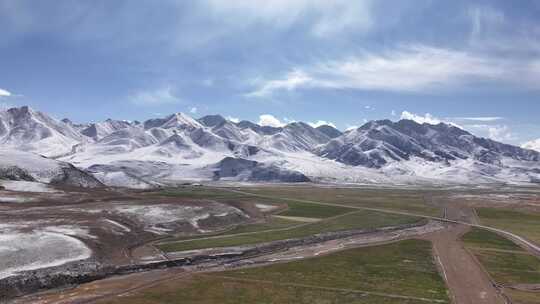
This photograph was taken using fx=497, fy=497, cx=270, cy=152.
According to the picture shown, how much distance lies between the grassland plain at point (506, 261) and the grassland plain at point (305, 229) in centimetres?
2449

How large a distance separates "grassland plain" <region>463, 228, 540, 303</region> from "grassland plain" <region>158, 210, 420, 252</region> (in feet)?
80.4

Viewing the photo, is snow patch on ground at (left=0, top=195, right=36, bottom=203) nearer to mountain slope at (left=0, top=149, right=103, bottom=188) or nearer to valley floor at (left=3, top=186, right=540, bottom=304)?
mountain slope at (left=0, top=149, right=103, bottom=188)

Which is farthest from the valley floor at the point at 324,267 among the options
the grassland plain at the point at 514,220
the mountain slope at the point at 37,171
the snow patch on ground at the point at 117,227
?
the mountain slope at the point at 37,171

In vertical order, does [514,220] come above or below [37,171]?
below

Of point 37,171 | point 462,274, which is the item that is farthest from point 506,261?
point 37,171

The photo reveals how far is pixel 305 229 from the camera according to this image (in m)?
119

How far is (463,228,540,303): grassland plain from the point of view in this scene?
70294 mm

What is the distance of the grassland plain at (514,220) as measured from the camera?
126 m

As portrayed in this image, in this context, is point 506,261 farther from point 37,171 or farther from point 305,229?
point 37,171

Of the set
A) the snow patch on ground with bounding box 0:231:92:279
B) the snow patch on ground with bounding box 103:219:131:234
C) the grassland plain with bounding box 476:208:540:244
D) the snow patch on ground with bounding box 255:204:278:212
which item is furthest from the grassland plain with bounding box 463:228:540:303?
the snow patch on ground with bounding box 103:219:131:234

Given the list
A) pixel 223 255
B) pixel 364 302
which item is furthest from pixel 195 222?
pixel 364 302

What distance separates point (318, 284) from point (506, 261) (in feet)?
131

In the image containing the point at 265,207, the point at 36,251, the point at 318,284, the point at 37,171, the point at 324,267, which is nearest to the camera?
the point at 318,284

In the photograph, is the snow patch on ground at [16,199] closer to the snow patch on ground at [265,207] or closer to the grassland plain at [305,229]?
the grassland plain at [305,229]
